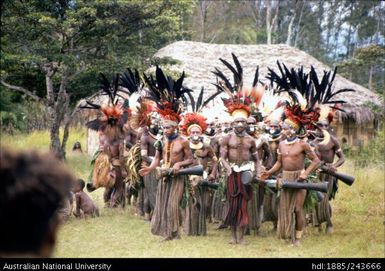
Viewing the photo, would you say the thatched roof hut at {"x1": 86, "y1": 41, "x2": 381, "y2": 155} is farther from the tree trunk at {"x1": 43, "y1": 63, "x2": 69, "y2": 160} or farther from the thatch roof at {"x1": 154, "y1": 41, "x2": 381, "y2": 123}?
the tree trunk at {"x1": 43, "y1": 63, "x2": 69, "y2": 160}

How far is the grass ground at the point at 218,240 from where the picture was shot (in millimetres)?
6379

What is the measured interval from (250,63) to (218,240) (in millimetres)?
13884

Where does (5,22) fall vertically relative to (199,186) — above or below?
above

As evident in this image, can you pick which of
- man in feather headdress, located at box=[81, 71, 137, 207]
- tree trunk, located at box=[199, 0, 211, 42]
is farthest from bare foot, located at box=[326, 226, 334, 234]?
tree trunk, located at box=[199, 0, 211, 42]

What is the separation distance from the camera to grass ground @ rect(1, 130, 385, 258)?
6.38 m

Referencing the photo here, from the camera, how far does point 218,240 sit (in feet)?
23.4

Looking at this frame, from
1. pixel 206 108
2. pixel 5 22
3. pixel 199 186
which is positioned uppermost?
pixel 5 22

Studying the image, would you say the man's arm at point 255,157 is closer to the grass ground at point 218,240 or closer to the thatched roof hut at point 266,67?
the grass ground at point 218,240

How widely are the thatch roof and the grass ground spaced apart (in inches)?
346

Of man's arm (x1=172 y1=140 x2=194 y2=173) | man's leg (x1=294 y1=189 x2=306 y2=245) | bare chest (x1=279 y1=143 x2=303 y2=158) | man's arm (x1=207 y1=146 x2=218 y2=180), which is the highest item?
bare chest (x1=279 y1=143 x2=303 y2=158)
